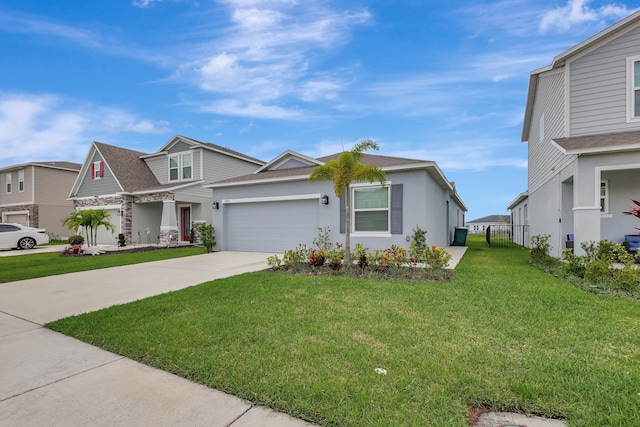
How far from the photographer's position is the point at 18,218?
77.8ft

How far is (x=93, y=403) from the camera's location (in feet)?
7.88

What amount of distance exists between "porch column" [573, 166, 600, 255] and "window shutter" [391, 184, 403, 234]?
177 inches

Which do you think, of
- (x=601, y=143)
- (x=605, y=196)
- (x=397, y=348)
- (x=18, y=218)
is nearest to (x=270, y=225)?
(x=397, y=348)

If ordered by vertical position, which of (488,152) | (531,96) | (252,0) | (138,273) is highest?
(252,0)

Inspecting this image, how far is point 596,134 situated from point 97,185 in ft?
77.8

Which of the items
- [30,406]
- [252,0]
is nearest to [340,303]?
[30,406]

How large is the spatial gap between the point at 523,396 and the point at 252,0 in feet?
35.5

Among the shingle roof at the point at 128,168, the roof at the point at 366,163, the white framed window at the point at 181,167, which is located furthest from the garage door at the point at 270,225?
the shingle roof at the point at 128,168

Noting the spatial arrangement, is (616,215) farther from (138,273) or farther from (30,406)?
(138,273)

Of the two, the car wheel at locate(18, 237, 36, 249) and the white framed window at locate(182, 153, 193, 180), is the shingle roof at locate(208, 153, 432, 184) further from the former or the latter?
the car wheel at locate(18, 237, 36, 249)

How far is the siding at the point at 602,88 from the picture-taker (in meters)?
8.84

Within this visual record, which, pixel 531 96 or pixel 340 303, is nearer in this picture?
pixel 340 303

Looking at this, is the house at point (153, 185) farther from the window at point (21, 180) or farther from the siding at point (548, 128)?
the siding at point (548, 128)

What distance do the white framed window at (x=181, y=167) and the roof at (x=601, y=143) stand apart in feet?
55.6
